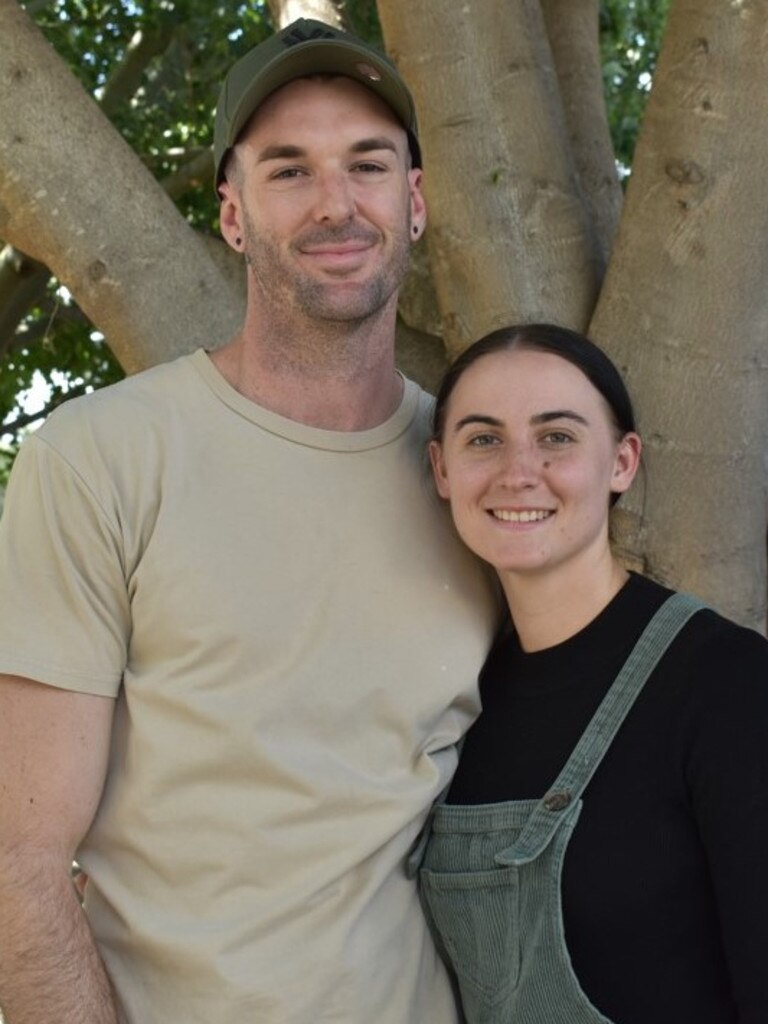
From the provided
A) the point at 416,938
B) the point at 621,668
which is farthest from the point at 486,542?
the point at 416,938

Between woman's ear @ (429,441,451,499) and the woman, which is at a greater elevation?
woman's ear @ (429,441,451,499)

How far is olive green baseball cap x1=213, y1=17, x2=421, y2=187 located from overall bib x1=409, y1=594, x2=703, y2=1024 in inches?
39.9

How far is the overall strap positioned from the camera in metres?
2.39

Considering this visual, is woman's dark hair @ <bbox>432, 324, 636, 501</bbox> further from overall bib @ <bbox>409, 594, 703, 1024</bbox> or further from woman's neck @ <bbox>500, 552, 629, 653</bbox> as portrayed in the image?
overall bib @ <bbox>409, 594, 703, 1024</bbox>

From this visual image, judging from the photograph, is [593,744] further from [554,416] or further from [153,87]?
[153,87]

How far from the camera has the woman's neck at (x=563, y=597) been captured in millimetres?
2615

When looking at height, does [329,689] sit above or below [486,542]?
below

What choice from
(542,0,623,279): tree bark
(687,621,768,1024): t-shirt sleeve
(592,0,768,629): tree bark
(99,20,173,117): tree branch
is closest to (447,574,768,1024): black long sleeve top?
(687,621,768,1024): t-shirt sleeve

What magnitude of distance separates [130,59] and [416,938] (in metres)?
5.03

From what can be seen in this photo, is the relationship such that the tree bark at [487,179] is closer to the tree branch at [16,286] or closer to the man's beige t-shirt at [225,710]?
the man's beige t-shirt at [225,710]

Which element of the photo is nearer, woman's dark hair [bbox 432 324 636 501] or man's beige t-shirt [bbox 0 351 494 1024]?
man's beige t-shirt [bbox 0 351 494 1024]

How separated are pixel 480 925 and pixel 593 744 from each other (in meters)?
0.34

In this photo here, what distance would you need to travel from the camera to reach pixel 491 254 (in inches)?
149

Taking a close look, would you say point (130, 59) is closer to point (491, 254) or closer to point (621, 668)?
point (491, 254)
